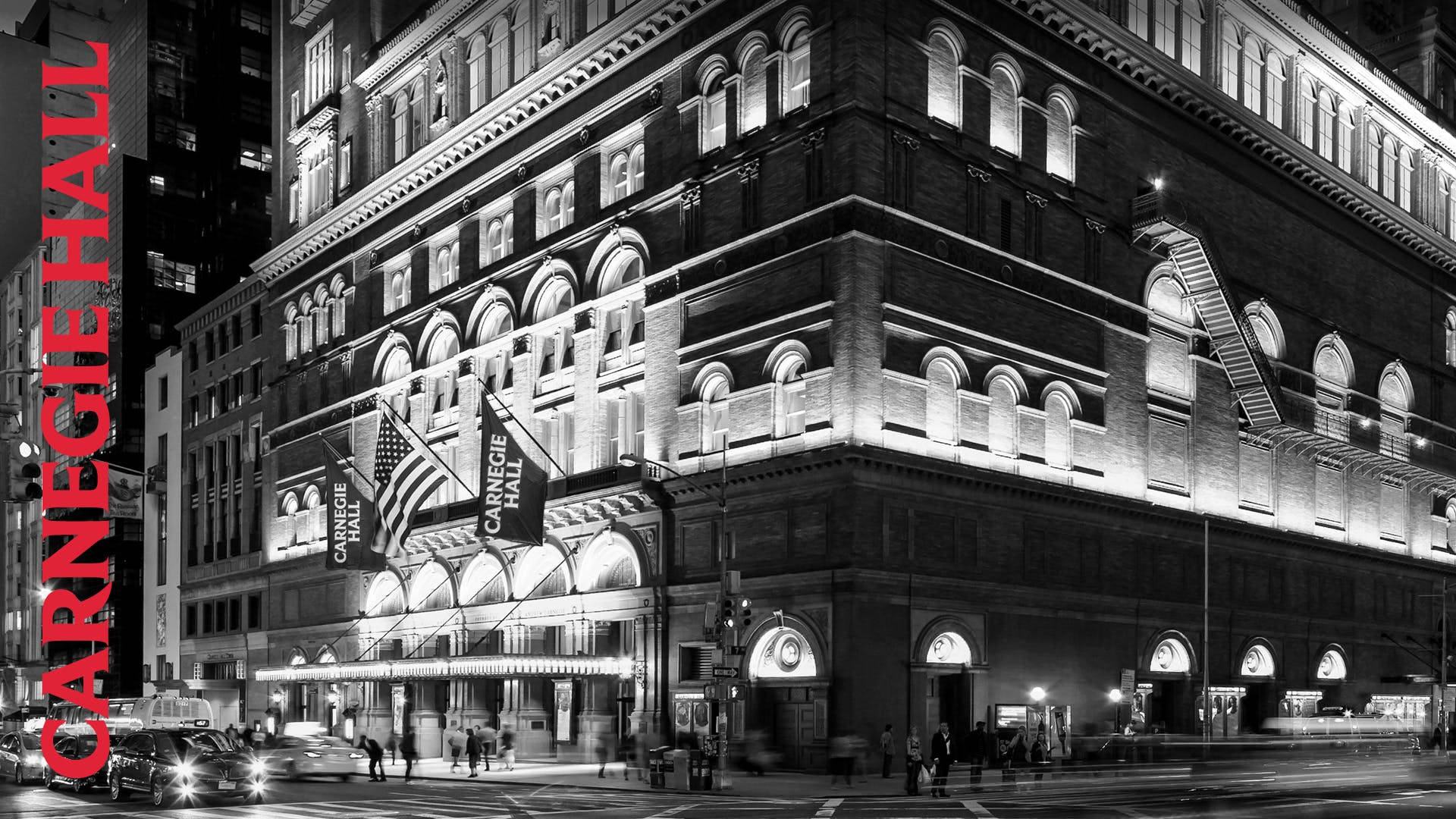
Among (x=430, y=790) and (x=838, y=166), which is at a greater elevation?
(x=838, y=166)

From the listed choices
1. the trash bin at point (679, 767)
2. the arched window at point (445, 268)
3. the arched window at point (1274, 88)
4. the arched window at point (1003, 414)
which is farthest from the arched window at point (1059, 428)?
the arched window at point (445, 268)

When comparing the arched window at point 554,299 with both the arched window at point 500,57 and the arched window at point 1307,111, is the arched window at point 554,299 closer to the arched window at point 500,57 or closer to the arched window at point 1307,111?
the arched window at point 500,57

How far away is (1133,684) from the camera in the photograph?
51.2 m

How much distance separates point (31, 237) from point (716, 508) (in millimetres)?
122282

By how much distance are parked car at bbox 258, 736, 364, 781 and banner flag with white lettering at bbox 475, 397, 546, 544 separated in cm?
854

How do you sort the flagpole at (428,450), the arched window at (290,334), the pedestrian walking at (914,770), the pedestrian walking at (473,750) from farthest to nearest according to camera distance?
the arched window at (290,334)
the flagpole at (428,450)
the pedestrian walking at (473,750)
the pedestrian walking at (914,770)

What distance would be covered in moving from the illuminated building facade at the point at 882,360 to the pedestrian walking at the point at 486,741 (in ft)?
3.19

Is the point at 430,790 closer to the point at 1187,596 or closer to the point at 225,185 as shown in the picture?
the point at 1187,596

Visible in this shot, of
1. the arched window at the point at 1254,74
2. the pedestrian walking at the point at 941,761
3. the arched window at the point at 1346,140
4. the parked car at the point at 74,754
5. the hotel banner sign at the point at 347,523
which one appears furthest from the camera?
the arched window at the point at 1346,140

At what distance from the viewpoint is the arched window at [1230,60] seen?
59719 mm

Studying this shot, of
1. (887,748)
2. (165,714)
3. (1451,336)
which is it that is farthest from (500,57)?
(1451,336)

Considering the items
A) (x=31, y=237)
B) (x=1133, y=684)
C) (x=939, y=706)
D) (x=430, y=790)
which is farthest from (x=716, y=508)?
(x=31, y=237)

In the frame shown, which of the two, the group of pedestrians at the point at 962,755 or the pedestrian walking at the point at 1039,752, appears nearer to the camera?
the group of pedestrians at the point at 962,755

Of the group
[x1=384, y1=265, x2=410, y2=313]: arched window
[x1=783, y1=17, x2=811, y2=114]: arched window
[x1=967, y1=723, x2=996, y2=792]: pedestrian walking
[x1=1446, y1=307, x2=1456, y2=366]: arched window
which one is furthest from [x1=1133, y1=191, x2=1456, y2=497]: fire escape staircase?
[x1=384, y1=265, x2=410, y2=313]: arched window
